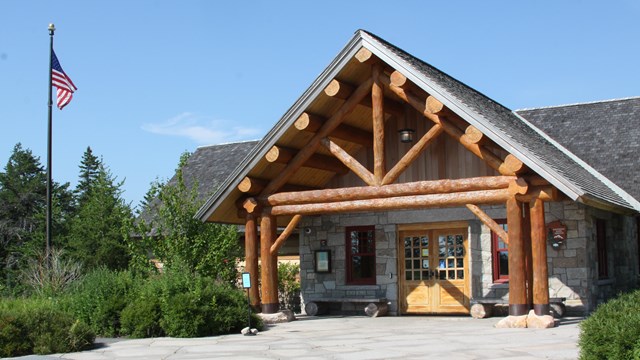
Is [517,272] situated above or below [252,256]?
below

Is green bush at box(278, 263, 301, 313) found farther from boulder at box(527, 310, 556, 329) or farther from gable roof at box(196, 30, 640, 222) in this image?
boulder at box(527, 310, 556, 329)

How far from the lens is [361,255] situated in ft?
65.5

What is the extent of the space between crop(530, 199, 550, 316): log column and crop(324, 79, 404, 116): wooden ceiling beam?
4.48 metres

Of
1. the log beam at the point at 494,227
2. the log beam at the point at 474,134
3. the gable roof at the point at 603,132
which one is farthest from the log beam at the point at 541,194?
the gable roof at the point at 603,132

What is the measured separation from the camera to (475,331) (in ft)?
47.1

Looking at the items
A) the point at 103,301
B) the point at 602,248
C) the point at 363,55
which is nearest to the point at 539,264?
the point at 602,248

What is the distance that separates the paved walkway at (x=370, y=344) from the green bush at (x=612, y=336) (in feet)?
3.76

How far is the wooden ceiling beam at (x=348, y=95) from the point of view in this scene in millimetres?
16297

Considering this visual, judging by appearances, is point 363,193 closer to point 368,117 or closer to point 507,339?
point 368,117

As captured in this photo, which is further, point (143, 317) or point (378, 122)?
point (378, 122)

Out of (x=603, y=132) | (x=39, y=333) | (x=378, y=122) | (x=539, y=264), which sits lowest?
(x=39, y=333)

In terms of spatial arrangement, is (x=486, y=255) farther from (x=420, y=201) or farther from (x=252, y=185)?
(x=252, y=185)

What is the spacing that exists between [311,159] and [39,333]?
24.9 feet

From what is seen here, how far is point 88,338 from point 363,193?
6.31 m
